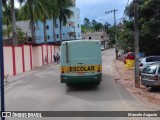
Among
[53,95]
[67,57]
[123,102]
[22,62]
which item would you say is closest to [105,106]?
[123,102]

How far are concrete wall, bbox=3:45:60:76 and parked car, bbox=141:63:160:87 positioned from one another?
16626 mm

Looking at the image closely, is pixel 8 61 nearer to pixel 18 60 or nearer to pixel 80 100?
pixel 18 60

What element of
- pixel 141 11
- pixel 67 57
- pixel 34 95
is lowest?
pixel 34 95

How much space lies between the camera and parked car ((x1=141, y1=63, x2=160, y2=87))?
2025 cm

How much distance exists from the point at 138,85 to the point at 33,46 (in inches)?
1175

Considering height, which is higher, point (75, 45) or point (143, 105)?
point (75, 45)

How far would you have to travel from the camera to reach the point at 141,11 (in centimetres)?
4106

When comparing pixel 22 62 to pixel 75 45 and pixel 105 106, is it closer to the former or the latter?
pixel 75 45

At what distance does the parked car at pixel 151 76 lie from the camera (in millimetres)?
20250

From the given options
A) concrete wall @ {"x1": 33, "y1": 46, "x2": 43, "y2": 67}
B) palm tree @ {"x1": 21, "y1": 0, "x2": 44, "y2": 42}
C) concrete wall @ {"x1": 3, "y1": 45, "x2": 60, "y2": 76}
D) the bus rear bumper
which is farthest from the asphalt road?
palm tree @ {"x1": 21, "y1": 0, "x2": 44, "y2": 42}

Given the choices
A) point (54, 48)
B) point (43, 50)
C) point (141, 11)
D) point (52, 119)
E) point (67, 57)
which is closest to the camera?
point (52, 119)

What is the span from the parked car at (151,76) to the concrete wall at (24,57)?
54.5 feet

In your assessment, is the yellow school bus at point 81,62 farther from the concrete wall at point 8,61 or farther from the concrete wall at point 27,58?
the concrete wall at point 27,58

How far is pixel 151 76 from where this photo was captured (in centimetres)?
2064
